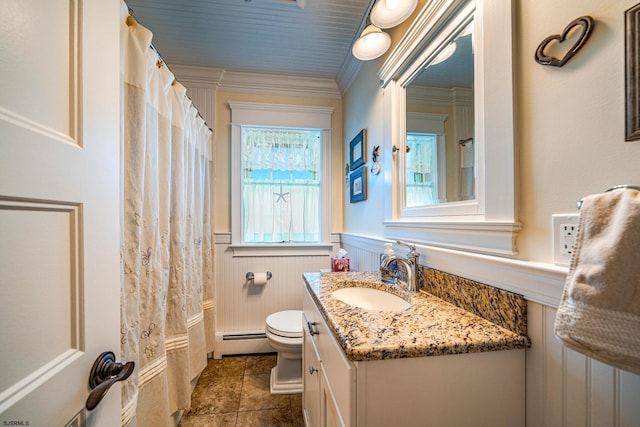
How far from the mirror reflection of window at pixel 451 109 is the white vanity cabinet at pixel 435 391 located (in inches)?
20.7

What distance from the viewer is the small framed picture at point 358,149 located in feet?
6.07

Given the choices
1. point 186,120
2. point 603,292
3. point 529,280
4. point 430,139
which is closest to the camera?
point 603,292

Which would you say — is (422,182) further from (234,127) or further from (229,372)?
(229,372)

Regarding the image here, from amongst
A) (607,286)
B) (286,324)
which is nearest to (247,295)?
(286,324)

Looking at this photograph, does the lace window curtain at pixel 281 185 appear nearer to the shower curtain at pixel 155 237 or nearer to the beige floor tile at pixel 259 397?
the shower curtain at pixel 155 237

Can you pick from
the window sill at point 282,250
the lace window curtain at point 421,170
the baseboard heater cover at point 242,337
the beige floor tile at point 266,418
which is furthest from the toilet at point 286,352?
the lace window curtain at point 421,170

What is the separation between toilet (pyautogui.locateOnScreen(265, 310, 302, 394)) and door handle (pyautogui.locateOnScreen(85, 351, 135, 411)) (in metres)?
1.23

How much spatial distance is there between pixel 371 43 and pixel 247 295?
2.06m

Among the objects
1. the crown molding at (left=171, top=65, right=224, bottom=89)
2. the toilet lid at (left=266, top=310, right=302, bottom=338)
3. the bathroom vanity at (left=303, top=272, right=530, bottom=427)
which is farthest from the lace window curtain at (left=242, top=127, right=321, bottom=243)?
the bathroom vanity at (left=303, top=272, right=530, bottom=427)

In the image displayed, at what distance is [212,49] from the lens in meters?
1.95

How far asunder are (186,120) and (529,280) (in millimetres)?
1733

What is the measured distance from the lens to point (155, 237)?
1.10 meters

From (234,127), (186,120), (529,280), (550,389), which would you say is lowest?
(550,389)

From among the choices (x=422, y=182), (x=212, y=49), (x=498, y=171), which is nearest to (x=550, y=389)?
(x=498, y=171)
